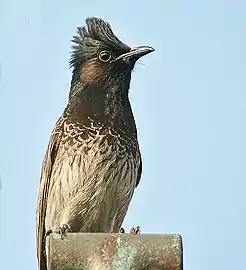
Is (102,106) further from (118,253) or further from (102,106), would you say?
(118,253)

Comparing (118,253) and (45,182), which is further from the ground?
(45,182)

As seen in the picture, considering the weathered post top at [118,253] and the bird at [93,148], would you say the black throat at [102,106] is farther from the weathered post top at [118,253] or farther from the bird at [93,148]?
the weathered post top at [118,253]

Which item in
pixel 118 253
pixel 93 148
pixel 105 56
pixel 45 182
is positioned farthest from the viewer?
pixel 105 56

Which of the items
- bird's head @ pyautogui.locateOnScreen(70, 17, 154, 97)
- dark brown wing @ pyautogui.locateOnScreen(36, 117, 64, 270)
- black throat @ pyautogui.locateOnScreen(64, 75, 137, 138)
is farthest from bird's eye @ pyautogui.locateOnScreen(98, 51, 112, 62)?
dark brown wing @ pyautogui.locateOnScreen(36, 117, 64, 270)

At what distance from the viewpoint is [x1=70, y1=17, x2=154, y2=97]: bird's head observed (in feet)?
25.7

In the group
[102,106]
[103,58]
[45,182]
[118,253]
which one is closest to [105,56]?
[103,58]

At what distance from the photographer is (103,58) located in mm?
7855

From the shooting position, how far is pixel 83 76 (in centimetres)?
793

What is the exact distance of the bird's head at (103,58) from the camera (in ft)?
25.7

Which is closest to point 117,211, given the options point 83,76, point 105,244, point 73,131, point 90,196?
point 90,196

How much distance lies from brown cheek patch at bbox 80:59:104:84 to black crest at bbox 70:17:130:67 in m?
0.10

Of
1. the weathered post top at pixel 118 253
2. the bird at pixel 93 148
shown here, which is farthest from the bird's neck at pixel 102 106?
the weathered post top at pixel 118 253

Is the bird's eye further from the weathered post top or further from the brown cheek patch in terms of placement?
the weathered post top

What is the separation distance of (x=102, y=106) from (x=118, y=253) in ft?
12.5
